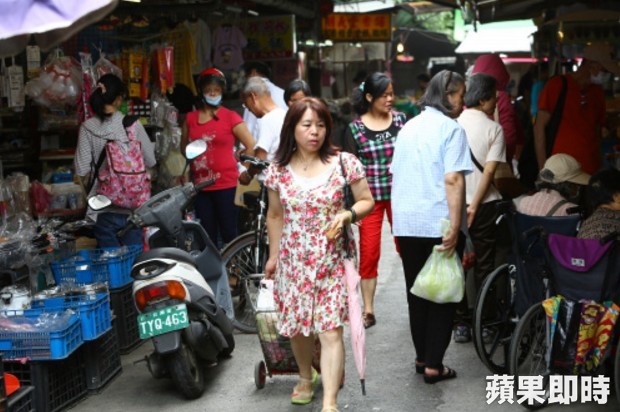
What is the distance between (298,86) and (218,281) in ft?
8.25

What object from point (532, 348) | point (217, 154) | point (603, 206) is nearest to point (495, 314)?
point (532, 348)

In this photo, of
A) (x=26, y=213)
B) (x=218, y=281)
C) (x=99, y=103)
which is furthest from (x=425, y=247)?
(x=26, y=213)

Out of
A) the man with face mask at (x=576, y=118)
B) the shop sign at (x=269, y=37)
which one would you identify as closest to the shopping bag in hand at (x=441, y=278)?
the man with face mask at (x=576, y=118)

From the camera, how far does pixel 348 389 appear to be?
20.3ft

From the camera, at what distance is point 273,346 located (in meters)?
5.96

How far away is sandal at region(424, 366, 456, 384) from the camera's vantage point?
6.21m

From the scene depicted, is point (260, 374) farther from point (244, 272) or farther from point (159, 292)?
point (244, 272)

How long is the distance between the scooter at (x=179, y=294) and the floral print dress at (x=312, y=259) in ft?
2.65

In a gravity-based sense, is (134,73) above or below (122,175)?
above

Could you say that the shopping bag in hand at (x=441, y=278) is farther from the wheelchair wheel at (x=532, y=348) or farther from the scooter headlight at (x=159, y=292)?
the scooter headlight at (x=159, y=292)

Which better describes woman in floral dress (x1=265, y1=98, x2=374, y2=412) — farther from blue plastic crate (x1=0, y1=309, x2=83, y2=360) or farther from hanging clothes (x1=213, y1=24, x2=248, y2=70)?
hanging clothes (x1=213, y1=24, x2=248, y2=70)

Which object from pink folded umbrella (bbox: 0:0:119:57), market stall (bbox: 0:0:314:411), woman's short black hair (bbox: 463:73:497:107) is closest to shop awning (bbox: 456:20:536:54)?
market stall (bbox: 0:0:314:411)

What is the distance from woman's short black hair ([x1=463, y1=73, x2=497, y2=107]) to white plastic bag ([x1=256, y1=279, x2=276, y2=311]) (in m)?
2.36

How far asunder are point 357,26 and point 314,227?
13003mm
